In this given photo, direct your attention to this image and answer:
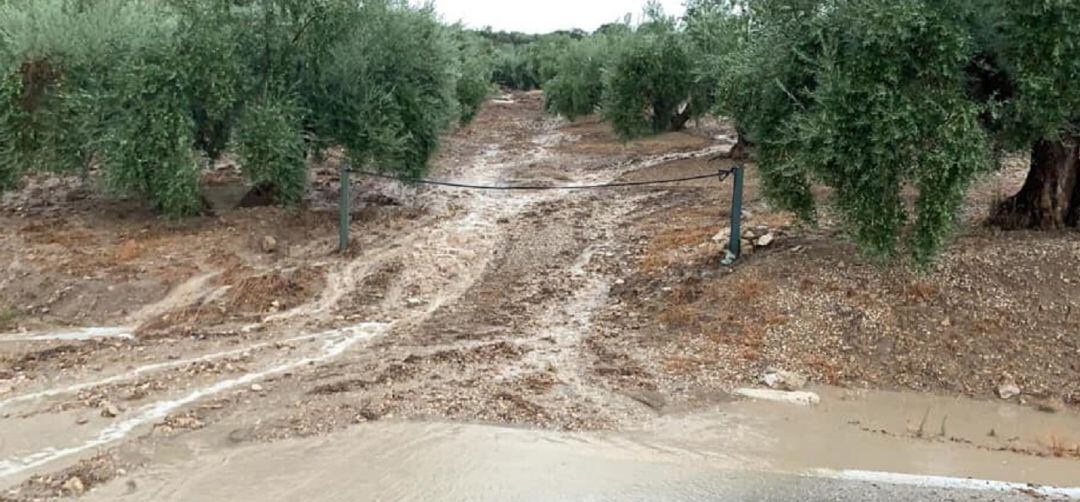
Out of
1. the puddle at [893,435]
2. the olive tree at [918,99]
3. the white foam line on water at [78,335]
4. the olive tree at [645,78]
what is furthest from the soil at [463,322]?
the olive tree at [645,78]

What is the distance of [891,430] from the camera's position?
7.10 metres

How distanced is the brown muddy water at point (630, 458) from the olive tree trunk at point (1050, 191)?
3.62 meters

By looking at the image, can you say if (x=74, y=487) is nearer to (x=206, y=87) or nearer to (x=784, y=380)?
(x=784, y=380)

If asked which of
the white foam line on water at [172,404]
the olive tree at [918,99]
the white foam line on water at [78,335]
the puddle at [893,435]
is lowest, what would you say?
the puddle at [893,435]

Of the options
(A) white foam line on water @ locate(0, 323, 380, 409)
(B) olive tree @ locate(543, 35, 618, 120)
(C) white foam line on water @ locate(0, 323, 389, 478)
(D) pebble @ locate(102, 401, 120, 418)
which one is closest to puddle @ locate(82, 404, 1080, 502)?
(C) white foam line on water @ locate(0, 323, 389, 478)

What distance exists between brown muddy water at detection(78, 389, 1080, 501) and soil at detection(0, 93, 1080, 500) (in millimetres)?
243

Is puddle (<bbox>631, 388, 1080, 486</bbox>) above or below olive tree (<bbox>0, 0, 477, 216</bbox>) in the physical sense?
below

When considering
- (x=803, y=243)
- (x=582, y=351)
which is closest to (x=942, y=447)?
(x=582, y=351)

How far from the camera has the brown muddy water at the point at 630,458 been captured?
5.90 m

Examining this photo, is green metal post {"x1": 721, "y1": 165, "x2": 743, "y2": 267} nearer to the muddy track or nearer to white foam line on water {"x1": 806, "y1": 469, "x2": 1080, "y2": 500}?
the muddy track

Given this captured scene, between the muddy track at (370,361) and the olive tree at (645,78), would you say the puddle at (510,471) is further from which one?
the olive tree at (645,78)

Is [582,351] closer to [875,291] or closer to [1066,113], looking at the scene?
[875,291]

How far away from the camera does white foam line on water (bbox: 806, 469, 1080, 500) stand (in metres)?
5.97

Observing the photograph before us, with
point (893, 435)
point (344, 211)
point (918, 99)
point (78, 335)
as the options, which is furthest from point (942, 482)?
point (78, 335)
